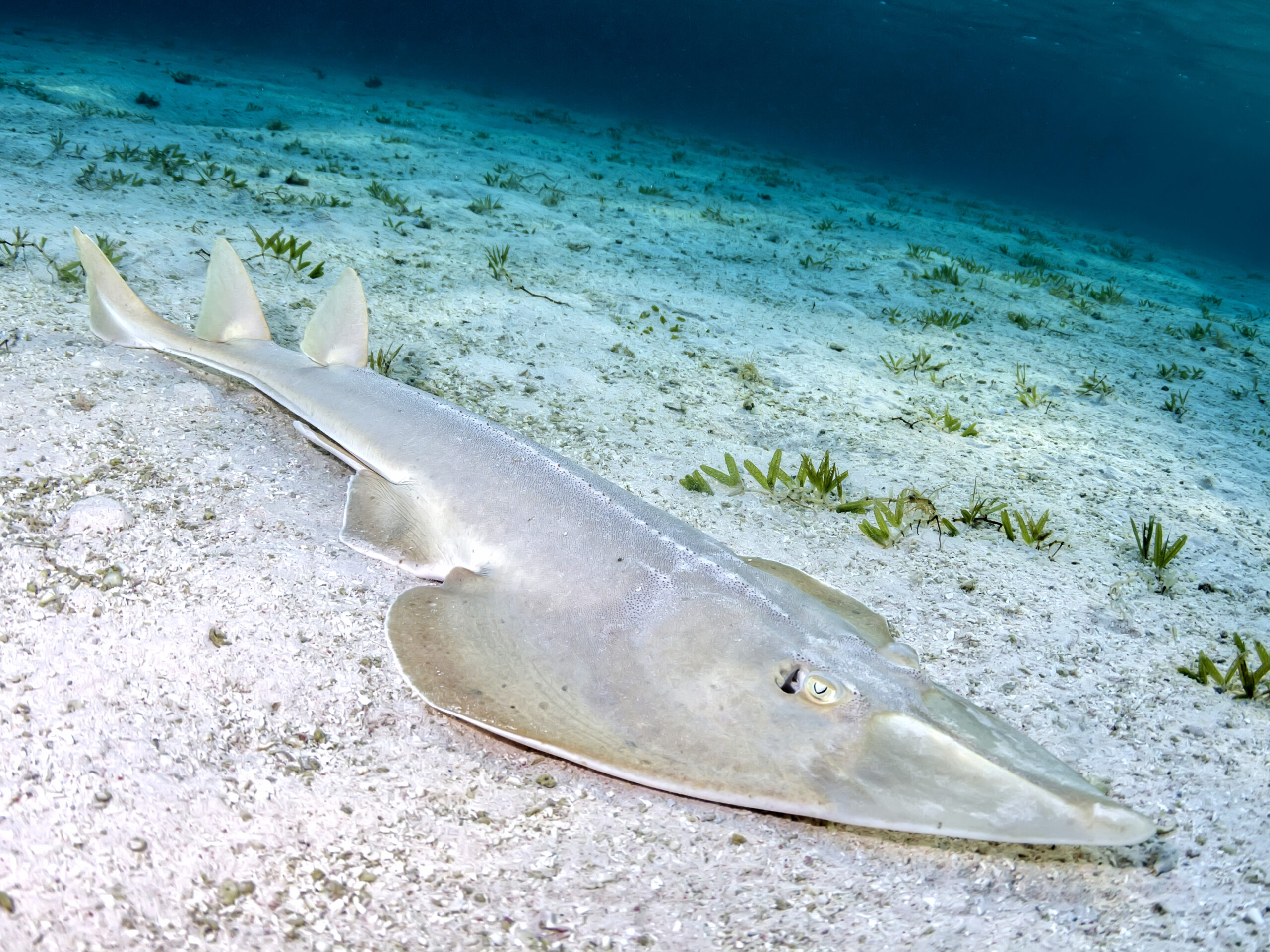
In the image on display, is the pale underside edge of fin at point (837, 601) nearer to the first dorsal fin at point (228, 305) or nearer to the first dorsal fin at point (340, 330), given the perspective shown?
the first dorsal fin at point (340, 330)

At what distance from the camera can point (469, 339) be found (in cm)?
496

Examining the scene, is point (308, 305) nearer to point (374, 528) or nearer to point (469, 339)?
point (469, 339)

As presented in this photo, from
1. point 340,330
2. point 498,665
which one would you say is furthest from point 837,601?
point 340,330

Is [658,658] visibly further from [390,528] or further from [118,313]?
[118,313]

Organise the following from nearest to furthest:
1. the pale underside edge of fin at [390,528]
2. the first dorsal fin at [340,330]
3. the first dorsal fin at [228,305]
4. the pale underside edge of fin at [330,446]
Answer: the pale underside edge of fin at [390,528] < the pale underside edge of fin at [330,446] < the first dorsal fin at [340,330] < the first dorsal fin at [228,305]

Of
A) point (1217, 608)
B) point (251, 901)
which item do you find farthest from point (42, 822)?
point (1217, 608)

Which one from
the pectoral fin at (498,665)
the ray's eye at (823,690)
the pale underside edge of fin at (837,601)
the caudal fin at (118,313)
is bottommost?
the pectoral fin at (498,665)

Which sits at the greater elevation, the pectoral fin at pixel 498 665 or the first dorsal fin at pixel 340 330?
the first dorsal fin at pixel 340 330

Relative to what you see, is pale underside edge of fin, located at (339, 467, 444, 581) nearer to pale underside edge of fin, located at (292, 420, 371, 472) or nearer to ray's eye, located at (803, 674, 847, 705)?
pale underside edge of fin, located at (292, 420, 371, 472)

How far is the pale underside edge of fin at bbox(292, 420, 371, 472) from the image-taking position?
311cm

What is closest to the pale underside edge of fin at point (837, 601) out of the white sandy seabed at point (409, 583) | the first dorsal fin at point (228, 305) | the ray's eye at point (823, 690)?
the white sandy seabed at point (409, 583)

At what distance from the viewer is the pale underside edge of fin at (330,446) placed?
3.11 m

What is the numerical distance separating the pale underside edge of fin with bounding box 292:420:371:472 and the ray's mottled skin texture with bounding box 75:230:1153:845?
0.05m

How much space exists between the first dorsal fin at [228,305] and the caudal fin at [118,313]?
26 centimetres
